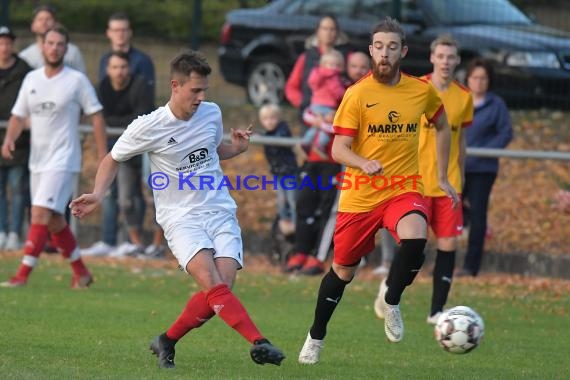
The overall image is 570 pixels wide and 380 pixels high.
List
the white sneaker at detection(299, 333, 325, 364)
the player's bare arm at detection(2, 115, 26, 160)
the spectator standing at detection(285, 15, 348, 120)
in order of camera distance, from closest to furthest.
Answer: the white sneaker at detection(299, 333, 325, 364), the player's bare arm at detection(2, 115, 26, 160), the spectator standing at detection(285, 15, 348, 120)

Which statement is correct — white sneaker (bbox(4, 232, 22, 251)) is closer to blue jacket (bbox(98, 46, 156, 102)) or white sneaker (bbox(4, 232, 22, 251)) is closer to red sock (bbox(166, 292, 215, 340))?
blue jacket (bbox(98, 46, 156, 102))

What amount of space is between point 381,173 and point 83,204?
2.09 meters

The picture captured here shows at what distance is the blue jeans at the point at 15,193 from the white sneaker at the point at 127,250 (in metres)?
1.17

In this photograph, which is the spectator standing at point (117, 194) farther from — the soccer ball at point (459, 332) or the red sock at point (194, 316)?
the soccer ball at point (459, 332)

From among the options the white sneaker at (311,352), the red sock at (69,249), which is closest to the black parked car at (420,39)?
the red sock at (69,249)

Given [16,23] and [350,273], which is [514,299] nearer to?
[350,273]

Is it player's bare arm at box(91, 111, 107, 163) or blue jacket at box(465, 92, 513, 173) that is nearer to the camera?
player's bare arm at box(91, 111, 107, 163)

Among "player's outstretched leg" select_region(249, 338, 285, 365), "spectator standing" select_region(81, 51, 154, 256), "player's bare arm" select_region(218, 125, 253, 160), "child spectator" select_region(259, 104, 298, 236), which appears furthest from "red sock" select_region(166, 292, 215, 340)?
"spectator standing" select_region(81, 51, 154, 256)

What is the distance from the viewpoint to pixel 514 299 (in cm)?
1302

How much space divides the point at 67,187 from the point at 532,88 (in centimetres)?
645

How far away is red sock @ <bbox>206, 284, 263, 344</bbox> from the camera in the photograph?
8.05 m

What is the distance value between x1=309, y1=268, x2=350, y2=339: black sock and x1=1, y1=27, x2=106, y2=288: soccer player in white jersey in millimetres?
4041

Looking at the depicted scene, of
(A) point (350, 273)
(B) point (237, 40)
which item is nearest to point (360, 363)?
(A) point (350, 273)

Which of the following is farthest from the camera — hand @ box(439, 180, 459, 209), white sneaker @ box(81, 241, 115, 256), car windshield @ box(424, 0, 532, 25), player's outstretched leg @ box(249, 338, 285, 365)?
car windshield @ box(424, 0, 532, 25)
